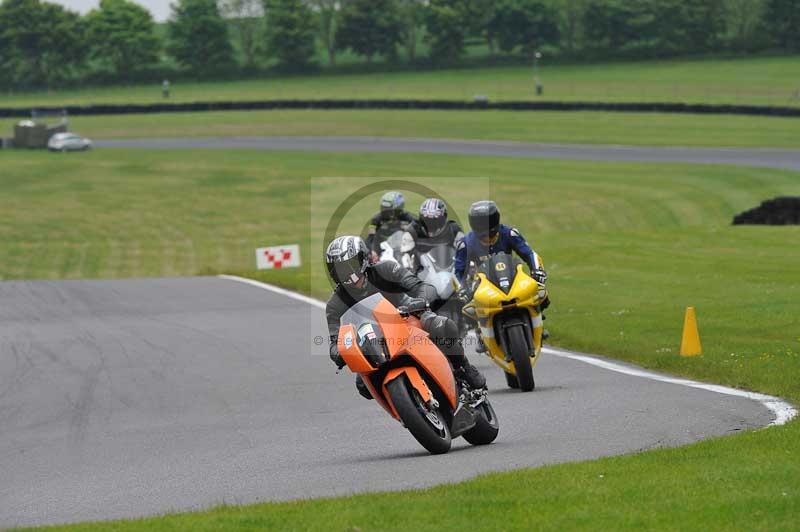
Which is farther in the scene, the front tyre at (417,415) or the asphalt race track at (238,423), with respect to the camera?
the front tyre at (417,415)

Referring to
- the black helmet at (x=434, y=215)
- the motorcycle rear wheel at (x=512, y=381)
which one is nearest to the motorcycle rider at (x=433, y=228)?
the black helmet at (x=434, y=215)

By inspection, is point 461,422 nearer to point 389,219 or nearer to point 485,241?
point 485,241

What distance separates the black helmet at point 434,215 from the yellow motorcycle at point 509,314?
8.19 ft

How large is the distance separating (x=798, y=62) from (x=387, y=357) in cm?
9031

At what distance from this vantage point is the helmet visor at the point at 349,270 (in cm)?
861

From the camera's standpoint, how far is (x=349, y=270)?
8.66 metres

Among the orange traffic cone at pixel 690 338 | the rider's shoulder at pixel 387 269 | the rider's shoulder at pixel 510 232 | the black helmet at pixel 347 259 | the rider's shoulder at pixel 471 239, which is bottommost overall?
the orange traffic cone at pixel 690 338

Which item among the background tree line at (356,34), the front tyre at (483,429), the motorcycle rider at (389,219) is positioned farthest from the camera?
the background tree line at (356,34)

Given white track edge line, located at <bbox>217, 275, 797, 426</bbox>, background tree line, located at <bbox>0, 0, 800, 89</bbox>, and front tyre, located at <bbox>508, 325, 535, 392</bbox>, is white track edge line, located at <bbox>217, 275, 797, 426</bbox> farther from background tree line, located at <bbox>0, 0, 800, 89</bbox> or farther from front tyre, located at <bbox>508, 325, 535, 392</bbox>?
background tree line, located at <bbox>0, 0, 800, 89</bbox>

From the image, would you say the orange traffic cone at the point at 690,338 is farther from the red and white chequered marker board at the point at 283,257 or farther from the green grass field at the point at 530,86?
the green grass field at the point at 530,86

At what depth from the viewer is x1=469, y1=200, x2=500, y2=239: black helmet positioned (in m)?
12.8

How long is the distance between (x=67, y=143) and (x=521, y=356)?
56.9 meters

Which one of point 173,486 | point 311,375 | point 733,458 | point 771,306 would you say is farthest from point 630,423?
point 771,306

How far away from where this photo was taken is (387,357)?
8594 mm
